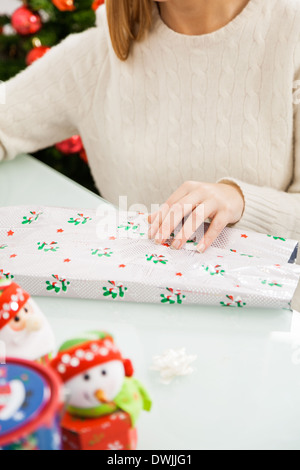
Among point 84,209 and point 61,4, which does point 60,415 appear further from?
point 61,4

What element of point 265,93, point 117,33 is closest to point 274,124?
point 265,93

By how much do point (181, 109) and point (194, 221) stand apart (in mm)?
347

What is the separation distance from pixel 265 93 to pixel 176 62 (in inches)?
6.9

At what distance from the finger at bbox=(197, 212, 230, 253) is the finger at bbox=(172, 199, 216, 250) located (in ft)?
0.05

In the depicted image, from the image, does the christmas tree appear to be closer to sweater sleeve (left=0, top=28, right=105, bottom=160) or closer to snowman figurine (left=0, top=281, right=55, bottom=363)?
sweater sleeve (left=0, top=28, right=105, bottom=160)

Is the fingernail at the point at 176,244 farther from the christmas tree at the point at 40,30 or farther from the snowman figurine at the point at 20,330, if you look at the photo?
the christmas tree at the point at 40,30

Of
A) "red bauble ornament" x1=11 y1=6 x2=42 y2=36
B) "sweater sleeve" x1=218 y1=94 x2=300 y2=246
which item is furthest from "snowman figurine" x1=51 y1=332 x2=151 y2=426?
"red bauble ornament" x1=11 y1=6 x2=42 y2=36

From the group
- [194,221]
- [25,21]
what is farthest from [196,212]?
[25,21]

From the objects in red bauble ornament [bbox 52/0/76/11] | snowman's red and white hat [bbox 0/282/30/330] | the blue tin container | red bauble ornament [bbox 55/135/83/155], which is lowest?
red bauble ornament [bbox 55/135/83/155]

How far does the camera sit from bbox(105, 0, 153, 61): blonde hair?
3.15 ft

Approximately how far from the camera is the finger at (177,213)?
70 centimetres

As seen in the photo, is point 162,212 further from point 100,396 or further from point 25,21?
point 25,21

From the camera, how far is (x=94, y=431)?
Result: 0.36 m
